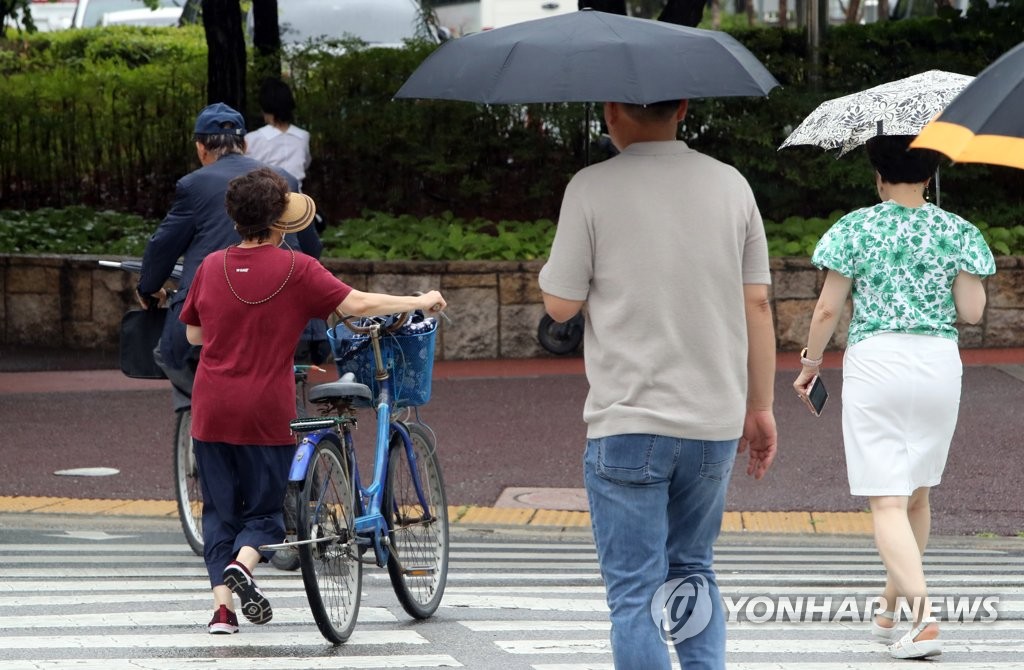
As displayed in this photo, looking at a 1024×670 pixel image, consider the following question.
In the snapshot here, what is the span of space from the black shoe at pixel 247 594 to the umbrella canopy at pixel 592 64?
1.70 meters

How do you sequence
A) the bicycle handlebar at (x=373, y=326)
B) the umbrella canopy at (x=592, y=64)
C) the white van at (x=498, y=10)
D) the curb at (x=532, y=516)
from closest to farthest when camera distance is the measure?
the umbrella canopy at (x=592, y=64), the bicycle handlebar at (x=373, y=326), the curb at (x=532, y=516), the white van at (x=498, y=10)

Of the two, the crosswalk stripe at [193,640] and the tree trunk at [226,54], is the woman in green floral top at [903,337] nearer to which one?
the crosswalk stripe at [193,640]

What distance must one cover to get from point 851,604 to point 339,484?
6.59 feet

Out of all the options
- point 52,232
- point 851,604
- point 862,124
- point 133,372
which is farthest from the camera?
point 52,232

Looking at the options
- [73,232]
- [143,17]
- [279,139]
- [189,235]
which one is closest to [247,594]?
[189,235]

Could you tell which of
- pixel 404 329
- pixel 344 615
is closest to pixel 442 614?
pixel 344 615

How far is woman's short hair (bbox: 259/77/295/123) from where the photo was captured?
12.6m

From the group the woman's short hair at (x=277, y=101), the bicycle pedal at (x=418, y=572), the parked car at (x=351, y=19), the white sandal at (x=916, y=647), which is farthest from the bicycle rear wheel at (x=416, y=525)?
the parked car at (x=351, y=19)

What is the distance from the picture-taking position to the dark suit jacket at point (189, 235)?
6.84 meters

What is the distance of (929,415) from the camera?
5504mm

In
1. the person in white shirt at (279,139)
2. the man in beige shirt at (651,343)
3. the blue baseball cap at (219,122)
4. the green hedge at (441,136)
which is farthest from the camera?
the green hedge at (441,136)

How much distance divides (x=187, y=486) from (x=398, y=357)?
76.7 inches

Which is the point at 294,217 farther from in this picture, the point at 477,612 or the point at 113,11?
the point at 113,11

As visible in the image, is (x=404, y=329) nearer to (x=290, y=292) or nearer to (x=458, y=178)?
(x=290, y=292)
